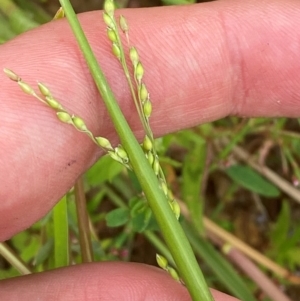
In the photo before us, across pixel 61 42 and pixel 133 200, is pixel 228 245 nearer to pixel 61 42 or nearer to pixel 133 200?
pixel 133 200

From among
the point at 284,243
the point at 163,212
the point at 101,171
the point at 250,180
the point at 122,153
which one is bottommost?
the point at 284,243

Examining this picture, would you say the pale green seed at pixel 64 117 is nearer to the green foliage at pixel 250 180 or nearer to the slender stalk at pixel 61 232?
the slender stalk at pixel 61 232

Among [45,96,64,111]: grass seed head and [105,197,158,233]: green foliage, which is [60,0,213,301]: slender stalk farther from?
[105,197,158,233]: green foliage

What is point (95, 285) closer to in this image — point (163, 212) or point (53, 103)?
point (163, 212)

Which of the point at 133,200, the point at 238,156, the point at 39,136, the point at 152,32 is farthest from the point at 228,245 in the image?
the point at 39,136

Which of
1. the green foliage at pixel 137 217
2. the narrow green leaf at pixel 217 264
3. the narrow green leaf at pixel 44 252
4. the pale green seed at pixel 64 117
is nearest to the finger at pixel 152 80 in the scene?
the pale green seed at pixel 64 117

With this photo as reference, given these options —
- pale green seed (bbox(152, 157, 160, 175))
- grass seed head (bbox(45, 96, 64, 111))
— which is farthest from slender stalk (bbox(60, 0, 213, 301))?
grass seed head (bbox(45, 96, 64, 111))

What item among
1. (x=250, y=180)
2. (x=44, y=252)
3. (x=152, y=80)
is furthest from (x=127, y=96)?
(x=250, y=180)
